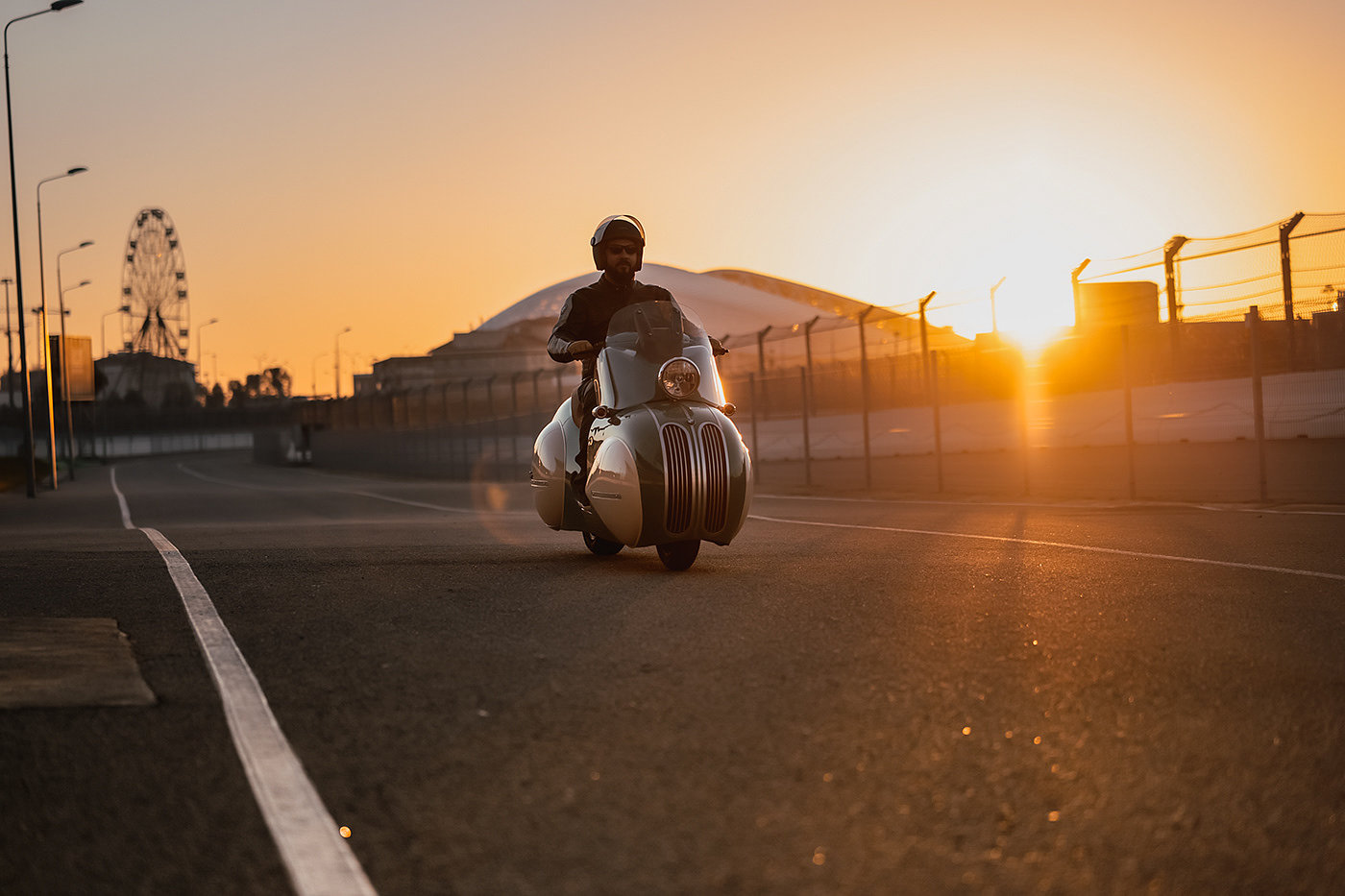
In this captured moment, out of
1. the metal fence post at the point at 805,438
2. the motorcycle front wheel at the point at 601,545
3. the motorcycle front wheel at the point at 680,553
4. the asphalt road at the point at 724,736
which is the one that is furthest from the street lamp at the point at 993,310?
the motorcycle front wheel at the point at 680,553

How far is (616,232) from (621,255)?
0.46 ft

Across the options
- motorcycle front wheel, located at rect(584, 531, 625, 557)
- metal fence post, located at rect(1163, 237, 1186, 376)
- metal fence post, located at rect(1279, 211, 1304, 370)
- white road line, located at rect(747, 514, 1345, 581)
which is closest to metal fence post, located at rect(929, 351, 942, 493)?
metal fence post, located at rect(1163, 237, 1186, 376)

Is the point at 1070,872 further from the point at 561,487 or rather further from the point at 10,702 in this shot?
the point at 561,487

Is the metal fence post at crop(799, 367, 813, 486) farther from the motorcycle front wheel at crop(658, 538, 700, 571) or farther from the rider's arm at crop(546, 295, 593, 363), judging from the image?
the motorcycle front wheel at crop(658, 538, 700, 571)

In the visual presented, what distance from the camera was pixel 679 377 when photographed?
7.47 meters

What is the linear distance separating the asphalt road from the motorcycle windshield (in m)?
1.10

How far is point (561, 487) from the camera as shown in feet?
27.8

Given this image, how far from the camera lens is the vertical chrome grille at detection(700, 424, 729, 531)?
7.30 metres

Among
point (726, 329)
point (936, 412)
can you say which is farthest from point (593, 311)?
point (726, 329)

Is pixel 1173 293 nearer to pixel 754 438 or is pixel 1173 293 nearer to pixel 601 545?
pixel 601 545

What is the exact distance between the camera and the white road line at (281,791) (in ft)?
8.21

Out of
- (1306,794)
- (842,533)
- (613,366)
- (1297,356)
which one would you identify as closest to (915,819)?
(1306,794)

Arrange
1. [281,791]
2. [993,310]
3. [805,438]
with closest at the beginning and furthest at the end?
[281,791]
[993,310]
[805,438]

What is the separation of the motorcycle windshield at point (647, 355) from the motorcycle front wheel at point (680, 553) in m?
0.77
